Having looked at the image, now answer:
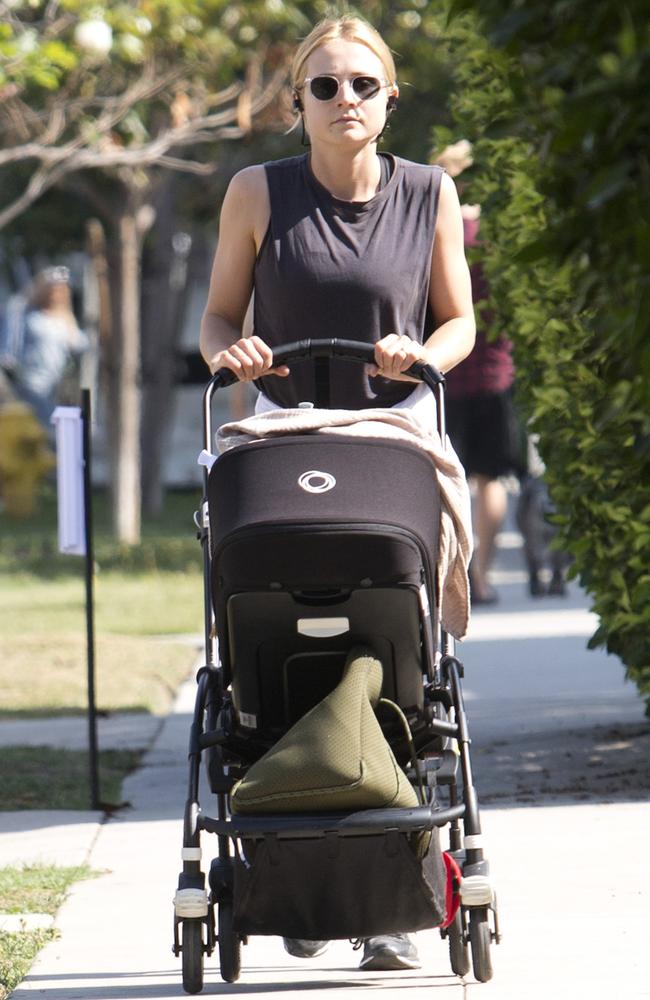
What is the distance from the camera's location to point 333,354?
385 cm

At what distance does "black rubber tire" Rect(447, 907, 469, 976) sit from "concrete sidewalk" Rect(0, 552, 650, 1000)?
3 cm

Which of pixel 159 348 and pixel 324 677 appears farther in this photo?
pixel 159 348

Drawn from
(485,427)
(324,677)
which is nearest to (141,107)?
(485,427)

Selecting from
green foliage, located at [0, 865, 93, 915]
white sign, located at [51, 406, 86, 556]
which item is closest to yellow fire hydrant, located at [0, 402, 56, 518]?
white sign, located at [51, 406, 86, 556]

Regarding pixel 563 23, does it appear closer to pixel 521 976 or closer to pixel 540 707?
pixel 521 976

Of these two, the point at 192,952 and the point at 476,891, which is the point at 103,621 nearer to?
the point at 192,952

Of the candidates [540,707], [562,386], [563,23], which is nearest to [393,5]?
[540,707]

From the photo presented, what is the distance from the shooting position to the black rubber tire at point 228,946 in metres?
3.74

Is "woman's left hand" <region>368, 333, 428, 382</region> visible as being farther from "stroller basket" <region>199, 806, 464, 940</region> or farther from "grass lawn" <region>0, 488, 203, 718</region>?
"grass lawn" <region>0, 488, 203, 718</region>

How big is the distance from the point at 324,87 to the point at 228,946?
1.79 m

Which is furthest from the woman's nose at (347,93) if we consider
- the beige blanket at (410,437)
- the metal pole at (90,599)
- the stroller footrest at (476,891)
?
the metal pole at (90,599)

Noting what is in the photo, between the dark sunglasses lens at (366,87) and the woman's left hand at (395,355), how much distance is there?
576mm

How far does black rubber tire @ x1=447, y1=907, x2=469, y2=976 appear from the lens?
12.3ft

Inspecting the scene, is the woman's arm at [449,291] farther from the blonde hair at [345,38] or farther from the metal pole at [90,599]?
the metal pole at [90,599]
